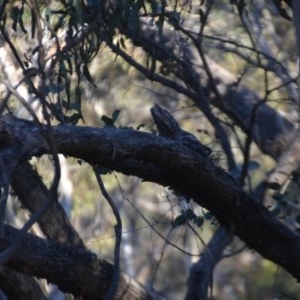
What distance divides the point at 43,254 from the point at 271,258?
1.17 metres

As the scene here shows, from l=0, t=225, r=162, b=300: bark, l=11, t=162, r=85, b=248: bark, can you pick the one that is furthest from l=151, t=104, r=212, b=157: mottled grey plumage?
l=11, t=162, r=85, b=248: bark

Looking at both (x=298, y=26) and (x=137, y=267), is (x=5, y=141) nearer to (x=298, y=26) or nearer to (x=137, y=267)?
(x=298, y=26)

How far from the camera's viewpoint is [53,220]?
6547 millimetres

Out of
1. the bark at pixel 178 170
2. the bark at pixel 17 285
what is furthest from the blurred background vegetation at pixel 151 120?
the bark at pixel 17 285

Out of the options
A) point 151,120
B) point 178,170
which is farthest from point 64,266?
point 151,120

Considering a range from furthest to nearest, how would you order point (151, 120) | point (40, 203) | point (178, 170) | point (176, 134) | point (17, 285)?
point (151, 120), point (40, 203), point (17, 285), point (176, 134), point (178, 170)

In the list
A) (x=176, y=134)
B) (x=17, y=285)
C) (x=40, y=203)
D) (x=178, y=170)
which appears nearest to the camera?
(x=178, y=170)

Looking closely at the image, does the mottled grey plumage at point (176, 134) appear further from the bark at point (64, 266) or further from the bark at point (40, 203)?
the bark at point (40, 203)

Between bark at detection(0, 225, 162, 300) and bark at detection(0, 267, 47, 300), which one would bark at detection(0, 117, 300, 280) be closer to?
bark at detection(0, 225, 162, 300)

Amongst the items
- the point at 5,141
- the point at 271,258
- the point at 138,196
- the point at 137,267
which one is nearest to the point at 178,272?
the point at 137,267

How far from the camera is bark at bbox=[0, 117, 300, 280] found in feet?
13.5

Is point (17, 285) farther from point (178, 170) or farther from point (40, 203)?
point (178, 170)

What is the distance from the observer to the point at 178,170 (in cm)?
470

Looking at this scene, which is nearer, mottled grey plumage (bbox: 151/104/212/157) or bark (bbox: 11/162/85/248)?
mottled grey plumage (bbox: 151/104/212/157)
